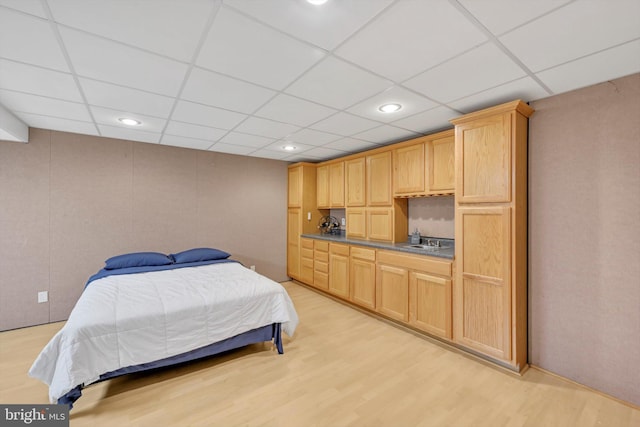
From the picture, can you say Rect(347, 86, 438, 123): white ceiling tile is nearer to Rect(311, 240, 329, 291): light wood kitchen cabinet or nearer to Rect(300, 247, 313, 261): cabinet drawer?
Rect(311, 240, 329, 291): light wood kitchen cabinet

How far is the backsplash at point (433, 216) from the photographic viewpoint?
348cm

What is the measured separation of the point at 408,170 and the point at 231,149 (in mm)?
2823

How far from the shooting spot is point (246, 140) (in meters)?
3.87

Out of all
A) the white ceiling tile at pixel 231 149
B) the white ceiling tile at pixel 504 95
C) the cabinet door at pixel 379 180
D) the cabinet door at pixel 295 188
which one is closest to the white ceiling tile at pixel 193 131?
the white ceiling tile at pixel 231 149

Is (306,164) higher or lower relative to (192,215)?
higher

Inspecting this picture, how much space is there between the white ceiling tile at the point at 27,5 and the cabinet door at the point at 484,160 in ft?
10.3

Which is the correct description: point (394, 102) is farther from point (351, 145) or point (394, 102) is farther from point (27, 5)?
A: point (27, 5)

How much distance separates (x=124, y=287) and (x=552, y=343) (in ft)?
13.3

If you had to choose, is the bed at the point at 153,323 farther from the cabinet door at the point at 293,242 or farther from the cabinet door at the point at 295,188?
the cabinet door at the point at 295,188

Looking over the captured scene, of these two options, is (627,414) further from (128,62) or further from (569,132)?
(128,62)

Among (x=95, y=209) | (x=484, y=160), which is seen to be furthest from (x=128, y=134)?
(x=484, y=160)

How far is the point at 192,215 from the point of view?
4.43 meters

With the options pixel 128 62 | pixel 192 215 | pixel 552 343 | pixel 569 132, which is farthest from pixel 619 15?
pixel 192 215

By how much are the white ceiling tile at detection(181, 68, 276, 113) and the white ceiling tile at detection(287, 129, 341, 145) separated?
92 cm
